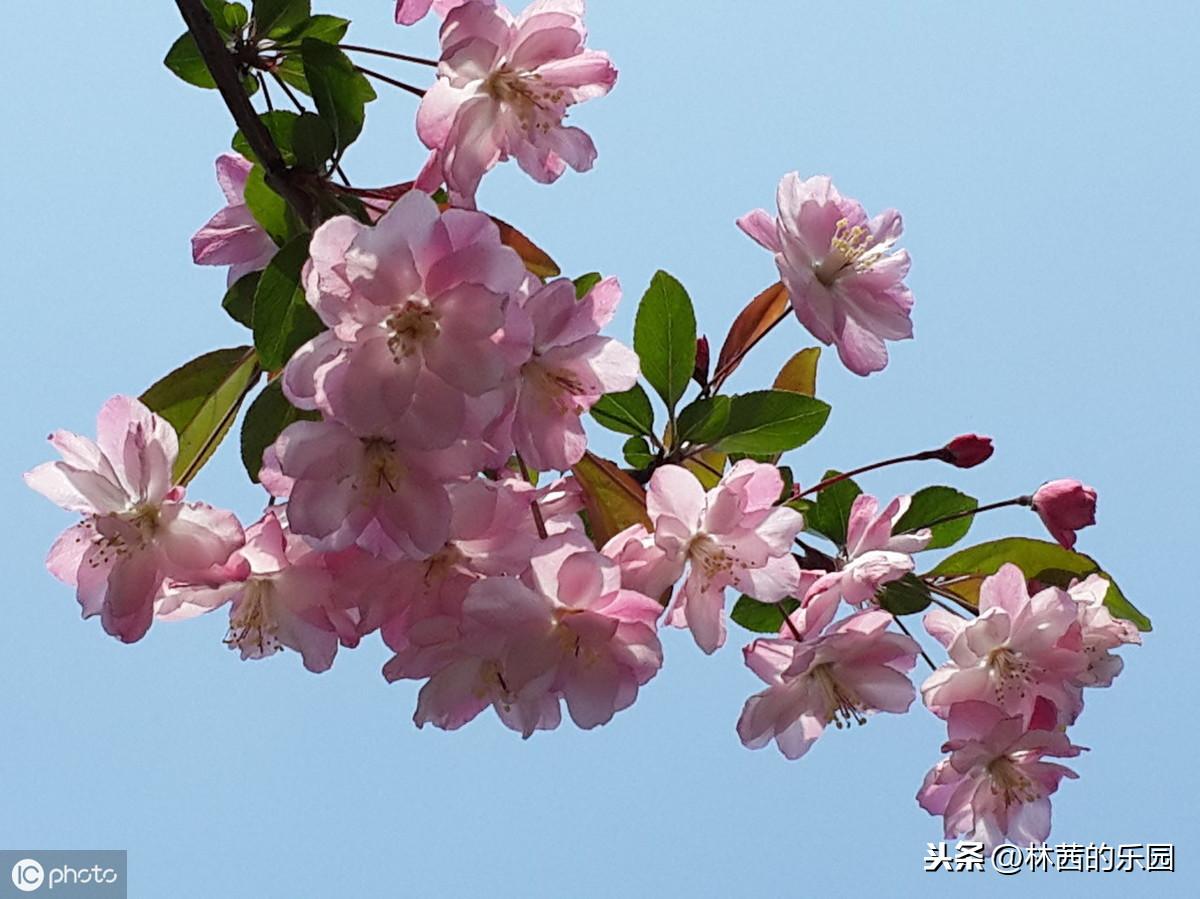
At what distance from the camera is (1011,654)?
3.92ft

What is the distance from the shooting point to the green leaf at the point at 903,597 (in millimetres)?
1298

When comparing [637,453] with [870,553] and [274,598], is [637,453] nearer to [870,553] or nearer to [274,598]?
[870,553]

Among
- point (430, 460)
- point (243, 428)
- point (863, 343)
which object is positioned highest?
point (863, 343)

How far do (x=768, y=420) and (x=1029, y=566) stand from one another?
0.39 m

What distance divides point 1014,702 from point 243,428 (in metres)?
0.80

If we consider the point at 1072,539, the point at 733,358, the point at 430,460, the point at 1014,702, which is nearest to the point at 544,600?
the point at 430,460

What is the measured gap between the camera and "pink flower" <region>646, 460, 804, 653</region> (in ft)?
3.34

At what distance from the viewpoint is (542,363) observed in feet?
3.09

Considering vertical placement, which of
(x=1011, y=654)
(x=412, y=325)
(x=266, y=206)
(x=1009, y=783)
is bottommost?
(x=1009, y=783)

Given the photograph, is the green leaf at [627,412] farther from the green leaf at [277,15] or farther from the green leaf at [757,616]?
the green leaf at [277,15]

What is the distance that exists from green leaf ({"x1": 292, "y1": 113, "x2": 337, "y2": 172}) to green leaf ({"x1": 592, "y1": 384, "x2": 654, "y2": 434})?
14.0 inches

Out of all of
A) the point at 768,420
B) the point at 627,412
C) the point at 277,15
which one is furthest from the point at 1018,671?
the point at 277,15

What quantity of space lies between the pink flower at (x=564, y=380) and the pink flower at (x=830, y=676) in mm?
316

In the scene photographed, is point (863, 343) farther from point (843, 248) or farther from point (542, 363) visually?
point (542, 363)
